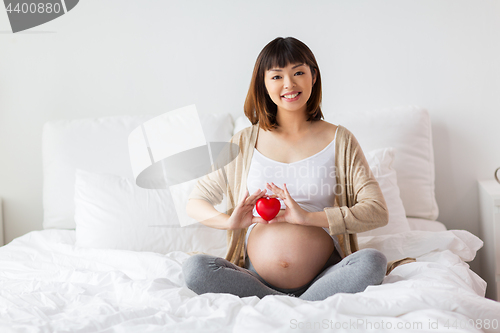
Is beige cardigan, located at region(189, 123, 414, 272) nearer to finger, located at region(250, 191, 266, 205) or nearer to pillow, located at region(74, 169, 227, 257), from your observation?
finger, located at region(250, 191, 266, 205)

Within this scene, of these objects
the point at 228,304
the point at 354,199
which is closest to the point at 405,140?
the point at 354,199

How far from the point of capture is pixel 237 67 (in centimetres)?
211

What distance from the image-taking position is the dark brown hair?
4.18ft

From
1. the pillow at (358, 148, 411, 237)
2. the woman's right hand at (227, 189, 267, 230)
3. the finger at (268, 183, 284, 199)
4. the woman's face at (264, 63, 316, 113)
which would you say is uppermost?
the woman's face at (264, 63, 316, 113)

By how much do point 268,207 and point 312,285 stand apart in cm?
24

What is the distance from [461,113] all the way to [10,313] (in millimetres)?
1948

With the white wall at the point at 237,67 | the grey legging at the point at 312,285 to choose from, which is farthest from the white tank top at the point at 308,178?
the white wall at the point at 237,67

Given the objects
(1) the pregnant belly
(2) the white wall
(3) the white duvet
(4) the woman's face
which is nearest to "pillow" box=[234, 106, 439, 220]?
(2) the white wall

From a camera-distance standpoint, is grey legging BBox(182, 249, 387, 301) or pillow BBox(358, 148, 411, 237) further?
pillow BBox(358, 148, 411, 237)

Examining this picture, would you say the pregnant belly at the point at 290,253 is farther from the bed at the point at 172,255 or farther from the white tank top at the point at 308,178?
the bed at the point at 172,255

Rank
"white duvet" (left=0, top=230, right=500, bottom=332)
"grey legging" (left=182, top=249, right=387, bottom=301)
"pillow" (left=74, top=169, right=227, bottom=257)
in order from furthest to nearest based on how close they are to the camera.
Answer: "pillow" (left=74, top=169, right=227, bottom=257) < "grey legging" (left=182, top=249, right=387, bottom=301) < "white duvet" (left=0, top=230, right=500, bottom=332)

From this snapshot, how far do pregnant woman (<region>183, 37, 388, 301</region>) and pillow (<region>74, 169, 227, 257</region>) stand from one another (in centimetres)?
28

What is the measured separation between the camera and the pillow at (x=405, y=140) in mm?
1875

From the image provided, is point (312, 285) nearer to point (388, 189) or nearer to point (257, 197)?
point (257, 197)
